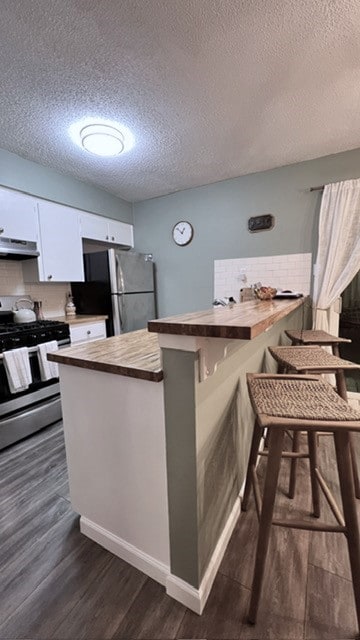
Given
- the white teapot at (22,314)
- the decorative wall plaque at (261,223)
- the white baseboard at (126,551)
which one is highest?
the decorative wall plaque at (261,223)

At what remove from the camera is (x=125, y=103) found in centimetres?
176

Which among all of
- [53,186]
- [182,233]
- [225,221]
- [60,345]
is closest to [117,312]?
[60,345]

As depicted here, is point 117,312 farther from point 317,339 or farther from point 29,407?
point 317,339

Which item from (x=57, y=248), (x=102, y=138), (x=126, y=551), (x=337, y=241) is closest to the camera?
(x=126, y=551)

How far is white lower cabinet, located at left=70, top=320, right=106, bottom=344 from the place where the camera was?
281cm

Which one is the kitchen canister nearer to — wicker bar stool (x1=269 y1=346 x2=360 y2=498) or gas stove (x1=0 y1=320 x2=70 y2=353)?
gas stove (x1=0 y1=320 x2=70 y2=353)

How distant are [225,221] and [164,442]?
9.24 ft

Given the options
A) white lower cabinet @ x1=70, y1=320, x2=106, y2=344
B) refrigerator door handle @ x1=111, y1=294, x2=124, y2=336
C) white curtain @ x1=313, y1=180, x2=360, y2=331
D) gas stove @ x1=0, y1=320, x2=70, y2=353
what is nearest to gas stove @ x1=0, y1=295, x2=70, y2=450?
gas stove @ x1=0, y1=320, x2=70, y2=353

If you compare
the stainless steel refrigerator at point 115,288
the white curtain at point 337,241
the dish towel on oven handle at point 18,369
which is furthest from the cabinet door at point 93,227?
the white curtain at point 337,241

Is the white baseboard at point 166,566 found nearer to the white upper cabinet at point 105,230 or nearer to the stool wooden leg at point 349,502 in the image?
the stool wooden leg at point 349,502

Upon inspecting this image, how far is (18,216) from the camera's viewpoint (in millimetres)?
2475

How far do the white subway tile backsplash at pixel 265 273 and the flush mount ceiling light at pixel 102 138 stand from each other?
168 centimetres

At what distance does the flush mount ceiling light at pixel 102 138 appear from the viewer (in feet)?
6.43

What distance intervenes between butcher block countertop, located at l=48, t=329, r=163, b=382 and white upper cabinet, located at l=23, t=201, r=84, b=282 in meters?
1.70
